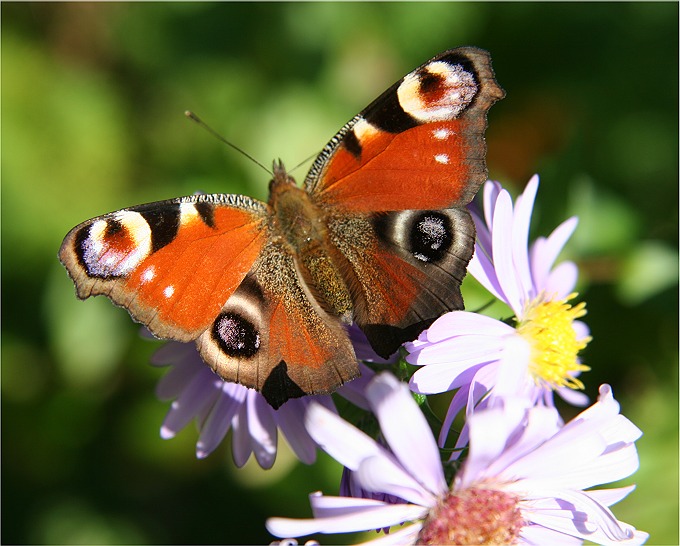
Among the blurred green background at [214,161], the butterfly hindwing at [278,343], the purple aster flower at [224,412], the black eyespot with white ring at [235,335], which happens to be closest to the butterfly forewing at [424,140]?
the butterfly hindwing at [278,343]

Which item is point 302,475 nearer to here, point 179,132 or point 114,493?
point 114,493

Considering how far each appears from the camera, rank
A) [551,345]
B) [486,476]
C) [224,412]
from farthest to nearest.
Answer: [224,412], [551,345], [486,476]

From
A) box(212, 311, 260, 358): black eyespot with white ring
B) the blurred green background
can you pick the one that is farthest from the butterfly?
the blurred green background

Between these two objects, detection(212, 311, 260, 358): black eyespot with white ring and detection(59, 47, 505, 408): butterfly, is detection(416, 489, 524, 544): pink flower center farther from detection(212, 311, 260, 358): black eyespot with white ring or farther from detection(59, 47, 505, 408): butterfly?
detection(212, 311, 260, 358): black eyespot with white ring

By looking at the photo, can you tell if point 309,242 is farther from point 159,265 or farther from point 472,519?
point 472,519

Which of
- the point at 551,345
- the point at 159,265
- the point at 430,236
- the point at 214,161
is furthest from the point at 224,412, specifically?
the point at 214,161

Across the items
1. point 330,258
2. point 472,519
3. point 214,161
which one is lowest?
point 472,519
